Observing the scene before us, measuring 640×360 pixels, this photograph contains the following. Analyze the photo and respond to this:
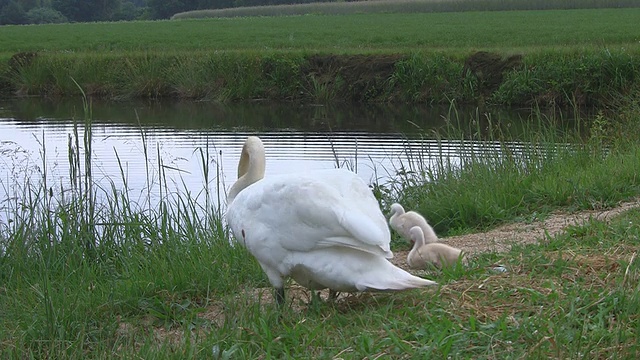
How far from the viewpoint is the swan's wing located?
14.0ft

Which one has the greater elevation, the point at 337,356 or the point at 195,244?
the point at 337,356

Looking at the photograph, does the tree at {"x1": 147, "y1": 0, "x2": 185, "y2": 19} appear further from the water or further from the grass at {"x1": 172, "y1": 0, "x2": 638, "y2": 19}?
the water

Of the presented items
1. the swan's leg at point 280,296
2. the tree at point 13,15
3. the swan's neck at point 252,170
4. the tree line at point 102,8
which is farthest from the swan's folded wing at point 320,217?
the tree at point 13,15

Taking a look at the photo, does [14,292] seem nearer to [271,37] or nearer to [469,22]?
[271,37]

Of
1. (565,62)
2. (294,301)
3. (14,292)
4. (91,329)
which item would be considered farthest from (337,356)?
(565,62)

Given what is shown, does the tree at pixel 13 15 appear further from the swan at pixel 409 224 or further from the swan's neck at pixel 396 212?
the swan at pixel 409 224

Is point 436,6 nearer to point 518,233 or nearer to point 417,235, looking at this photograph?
point 518,233

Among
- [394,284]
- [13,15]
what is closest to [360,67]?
[394,284]

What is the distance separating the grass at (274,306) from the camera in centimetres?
388

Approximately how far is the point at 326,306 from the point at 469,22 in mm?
36158

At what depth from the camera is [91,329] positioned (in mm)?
4918

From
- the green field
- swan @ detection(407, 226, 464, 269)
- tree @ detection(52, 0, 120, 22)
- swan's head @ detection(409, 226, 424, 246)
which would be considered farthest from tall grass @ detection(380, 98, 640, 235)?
tree @ detection(52, 0, 120, 22)

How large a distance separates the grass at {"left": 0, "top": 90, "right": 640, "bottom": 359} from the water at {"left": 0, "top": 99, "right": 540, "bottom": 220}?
3607mm

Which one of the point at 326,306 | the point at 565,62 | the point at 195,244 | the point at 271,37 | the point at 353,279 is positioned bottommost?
the point at 271,37
